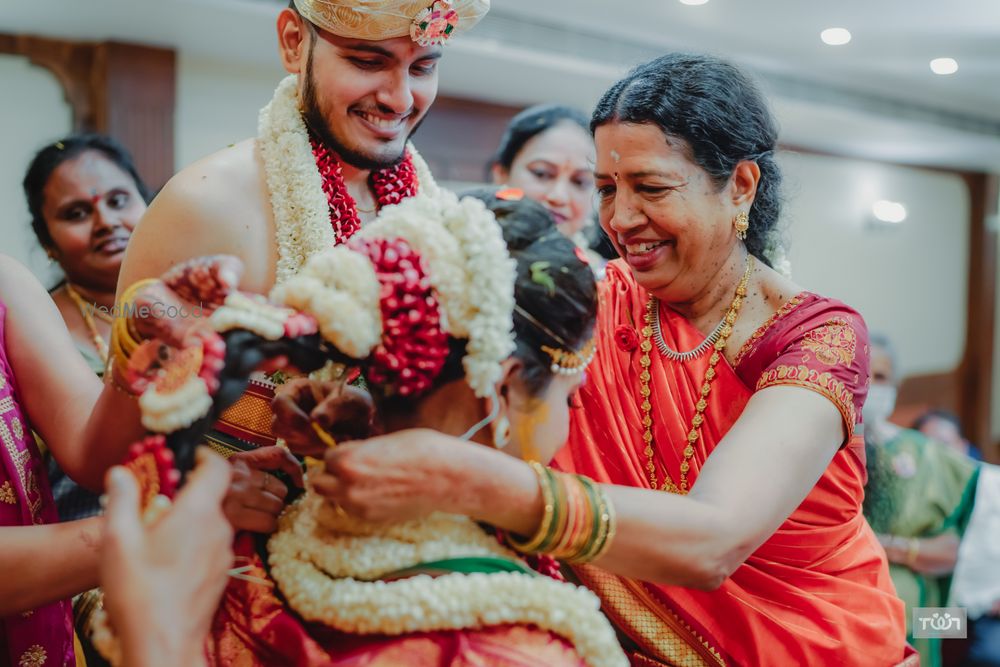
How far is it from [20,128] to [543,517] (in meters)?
4.25

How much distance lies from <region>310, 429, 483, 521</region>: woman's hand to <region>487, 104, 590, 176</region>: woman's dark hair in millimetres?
2678

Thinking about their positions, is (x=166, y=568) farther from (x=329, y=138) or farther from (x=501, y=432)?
(x=329, y=138)

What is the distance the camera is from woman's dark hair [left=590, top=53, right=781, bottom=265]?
1.71 m

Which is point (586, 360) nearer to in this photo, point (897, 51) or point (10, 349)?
point (10, 349)

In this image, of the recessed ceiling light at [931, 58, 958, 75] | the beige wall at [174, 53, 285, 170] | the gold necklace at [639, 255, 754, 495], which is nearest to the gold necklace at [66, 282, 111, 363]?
the gold necklace at [639, 255, 754, 495]

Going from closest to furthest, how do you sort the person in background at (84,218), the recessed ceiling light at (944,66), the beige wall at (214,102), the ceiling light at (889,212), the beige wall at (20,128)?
1. the person in background at (84,218)
2. the beige wall at (20,128)
3. the beige wall at (214,102)
4. the recessed ceiling light at (944,66)
5. the ceiling light at (889,212)

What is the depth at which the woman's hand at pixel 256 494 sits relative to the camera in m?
1.23

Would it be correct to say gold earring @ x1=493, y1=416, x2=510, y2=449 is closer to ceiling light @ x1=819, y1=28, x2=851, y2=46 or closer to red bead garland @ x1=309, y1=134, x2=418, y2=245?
red bead garland @ x1=309, y1=134, x2=418, y2=245

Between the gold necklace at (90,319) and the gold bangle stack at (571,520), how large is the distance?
6.07 feet

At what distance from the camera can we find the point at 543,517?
119 centimetres

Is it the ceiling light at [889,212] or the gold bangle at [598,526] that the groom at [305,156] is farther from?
the ceiling light at [889,212]

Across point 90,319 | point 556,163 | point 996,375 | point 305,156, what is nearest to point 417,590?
point 305,156

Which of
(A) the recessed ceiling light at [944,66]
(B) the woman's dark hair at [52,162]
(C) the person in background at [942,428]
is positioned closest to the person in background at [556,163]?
(B) the woman's dark hair at [52,162]

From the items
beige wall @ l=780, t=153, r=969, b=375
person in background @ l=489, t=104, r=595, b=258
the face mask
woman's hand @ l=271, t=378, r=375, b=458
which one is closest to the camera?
woman's hand @ l=271, t=378, r=375, b=458
